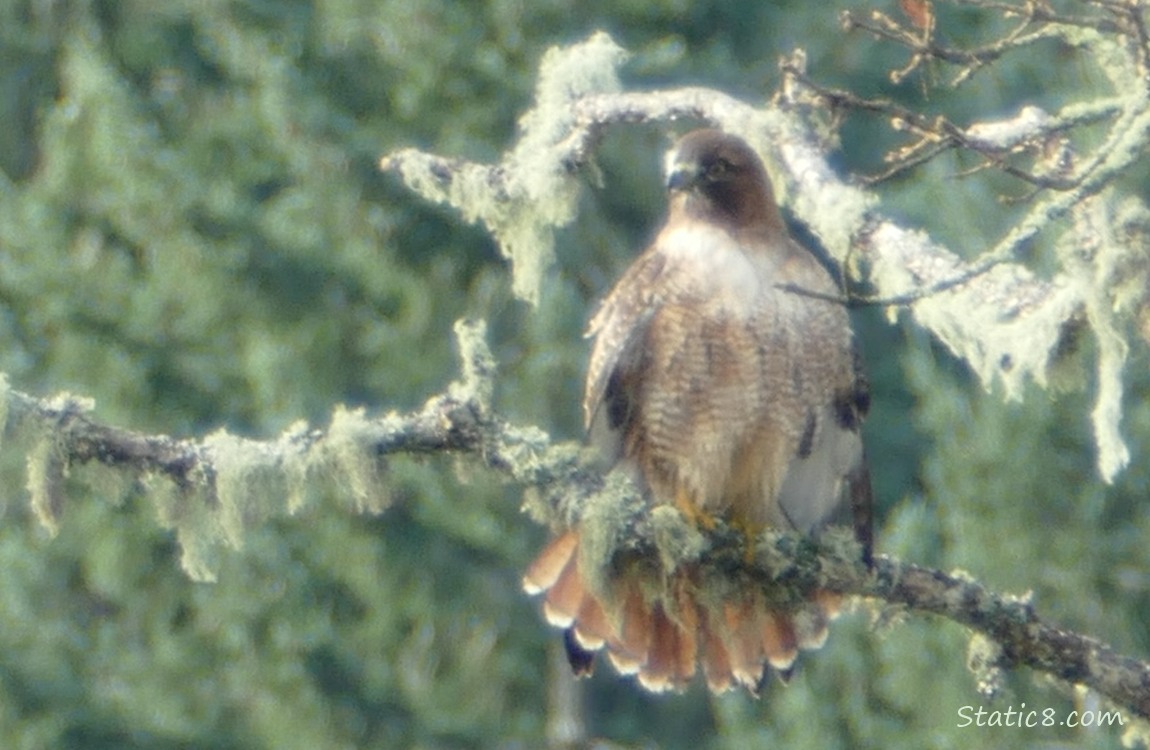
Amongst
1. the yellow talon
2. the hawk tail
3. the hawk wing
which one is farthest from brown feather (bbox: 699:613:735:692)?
the hawk wing

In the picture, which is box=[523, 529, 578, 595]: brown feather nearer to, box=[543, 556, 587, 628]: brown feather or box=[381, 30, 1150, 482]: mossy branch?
box=[543, 556, 587, 628]: brown feather

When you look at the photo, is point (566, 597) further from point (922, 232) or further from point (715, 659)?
point (922, 232)

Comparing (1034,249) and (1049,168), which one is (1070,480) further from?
(1049,168)

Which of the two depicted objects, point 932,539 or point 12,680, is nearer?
point 932,539

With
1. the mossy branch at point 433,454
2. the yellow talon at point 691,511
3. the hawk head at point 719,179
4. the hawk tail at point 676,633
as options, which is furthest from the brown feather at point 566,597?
the hawk head at point 719,179

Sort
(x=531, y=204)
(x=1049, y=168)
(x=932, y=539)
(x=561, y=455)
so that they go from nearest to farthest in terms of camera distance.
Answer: (x=561, y=455), (x=1049, y=168), (x=531, y=204), (x=932, y=539)

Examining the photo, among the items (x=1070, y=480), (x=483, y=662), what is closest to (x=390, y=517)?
(x=483, y=662)

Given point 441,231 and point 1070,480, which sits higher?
point 441,231
